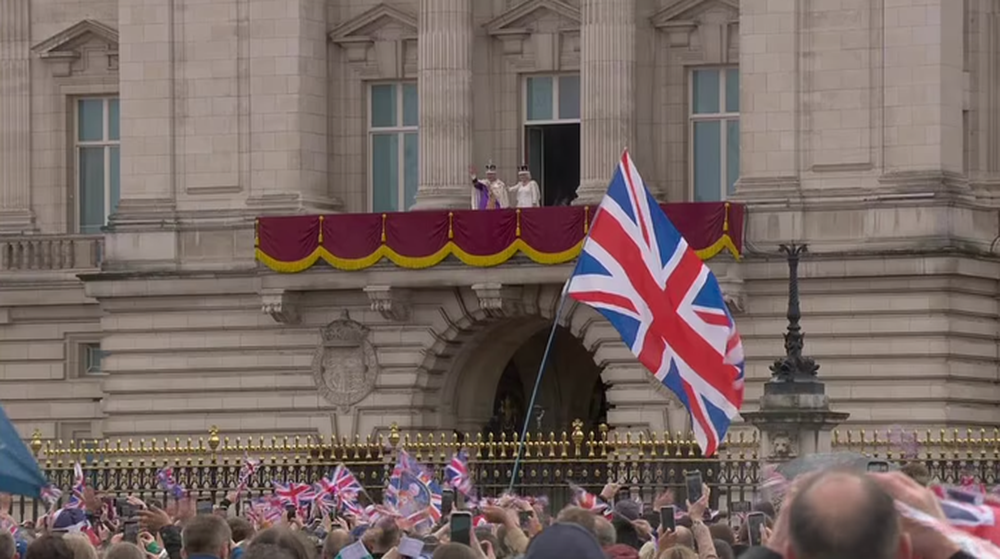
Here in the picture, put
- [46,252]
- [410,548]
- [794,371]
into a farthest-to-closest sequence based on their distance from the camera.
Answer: [46,252] < [794,371] < [410,548]

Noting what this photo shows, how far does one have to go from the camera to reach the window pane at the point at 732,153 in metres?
50.0

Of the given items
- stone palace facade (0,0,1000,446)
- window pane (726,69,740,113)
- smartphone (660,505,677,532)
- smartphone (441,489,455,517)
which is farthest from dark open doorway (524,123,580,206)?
smartphone (660,505,677,532)

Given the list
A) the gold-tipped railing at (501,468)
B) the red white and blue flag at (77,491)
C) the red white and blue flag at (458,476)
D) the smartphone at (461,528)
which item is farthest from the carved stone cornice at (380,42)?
the smartphone at (461,528)

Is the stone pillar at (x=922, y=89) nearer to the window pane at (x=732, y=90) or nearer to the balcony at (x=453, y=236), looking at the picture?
the balcony at (x=453, y=236)

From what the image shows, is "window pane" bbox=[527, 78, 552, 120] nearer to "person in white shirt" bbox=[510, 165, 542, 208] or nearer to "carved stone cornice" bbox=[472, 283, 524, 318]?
"person in white shirt" bbox=[510, 165, 542, 208]

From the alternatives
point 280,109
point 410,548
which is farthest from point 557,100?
point 410,548

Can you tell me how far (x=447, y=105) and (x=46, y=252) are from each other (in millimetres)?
8972

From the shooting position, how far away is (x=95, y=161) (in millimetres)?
55531

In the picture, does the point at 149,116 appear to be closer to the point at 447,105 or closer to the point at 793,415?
the point at 447,105

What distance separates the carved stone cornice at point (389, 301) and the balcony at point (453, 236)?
468 millimetres

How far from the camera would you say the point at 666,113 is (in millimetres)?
50344

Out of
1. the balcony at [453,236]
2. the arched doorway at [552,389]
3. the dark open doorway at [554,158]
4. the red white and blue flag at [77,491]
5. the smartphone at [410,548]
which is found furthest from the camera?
the arched doorway at [552,389]

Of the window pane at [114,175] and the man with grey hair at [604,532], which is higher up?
the window pane at [114,175]

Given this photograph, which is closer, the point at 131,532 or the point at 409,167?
the point at 131,532
